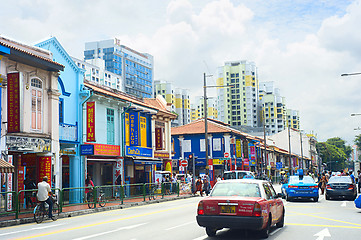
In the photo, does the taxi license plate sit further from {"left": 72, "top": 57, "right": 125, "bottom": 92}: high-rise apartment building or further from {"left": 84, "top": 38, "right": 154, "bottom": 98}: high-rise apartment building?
{"left": 84, "top": 38, "right": 154, "bottom": 98}: high-rise apartment building

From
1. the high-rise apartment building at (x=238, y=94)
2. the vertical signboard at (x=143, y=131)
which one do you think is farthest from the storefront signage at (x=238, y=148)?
the high-rise apartment building at (x=238, y=94)

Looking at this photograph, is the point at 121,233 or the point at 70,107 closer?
the point at 121,233

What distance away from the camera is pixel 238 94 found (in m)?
158

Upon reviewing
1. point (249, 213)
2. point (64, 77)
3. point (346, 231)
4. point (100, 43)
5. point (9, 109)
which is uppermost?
point (100, 43)

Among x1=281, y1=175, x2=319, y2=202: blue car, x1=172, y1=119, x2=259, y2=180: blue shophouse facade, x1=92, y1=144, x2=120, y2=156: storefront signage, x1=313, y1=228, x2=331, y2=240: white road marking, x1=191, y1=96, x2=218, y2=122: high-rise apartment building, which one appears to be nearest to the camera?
x1=313, y1=228, x2=331, y2=240: white road marking

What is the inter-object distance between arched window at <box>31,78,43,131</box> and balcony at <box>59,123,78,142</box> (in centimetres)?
297

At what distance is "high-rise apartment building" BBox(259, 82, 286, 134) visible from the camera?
167375 millimetres

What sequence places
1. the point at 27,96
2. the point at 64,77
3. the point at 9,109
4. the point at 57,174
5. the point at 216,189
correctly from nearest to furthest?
the point at 216,189
the point at 9,109
the point at 27,96
the point at 57,174
the point at 64,77

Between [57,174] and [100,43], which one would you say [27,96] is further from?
[100,43]

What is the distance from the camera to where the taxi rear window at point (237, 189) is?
1081 centimetres

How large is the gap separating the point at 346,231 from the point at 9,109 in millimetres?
15712

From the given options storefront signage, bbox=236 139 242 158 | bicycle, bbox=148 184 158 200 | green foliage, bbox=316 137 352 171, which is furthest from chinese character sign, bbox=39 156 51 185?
green foliage, bbox=316 137 352 171

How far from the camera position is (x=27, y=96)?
869 inches

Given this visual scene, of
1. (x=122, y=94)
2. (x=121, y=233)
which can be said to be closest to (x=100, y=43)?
(x=122, y=94)
